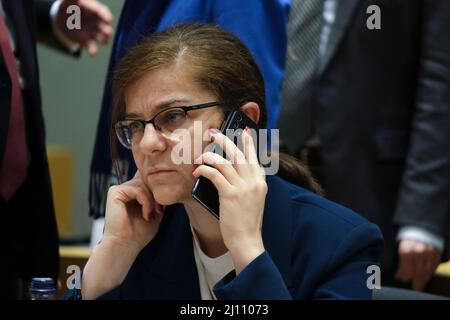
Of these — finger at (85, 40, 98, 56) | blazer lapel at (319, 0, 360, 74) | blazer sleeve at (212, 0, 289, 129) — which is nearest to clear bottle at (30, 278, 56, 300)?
blazer sleeve at (212, 0, 289, 129)

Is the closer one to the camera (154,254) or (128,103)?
(128,103)

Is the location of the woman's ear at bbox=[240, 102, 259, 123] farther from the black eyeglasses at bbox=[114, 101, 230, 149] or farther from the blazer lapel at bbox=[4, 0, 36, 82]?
the blazer lapel at bbox=[4, 0, 36, 82]

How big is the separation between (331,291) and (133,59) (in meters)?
0.55

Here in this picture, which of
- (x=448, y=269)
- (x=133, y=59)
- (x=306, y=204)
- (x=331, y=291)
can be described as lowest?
(x=448, y=269)

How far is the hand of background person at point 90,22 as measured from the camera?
7.90 ft

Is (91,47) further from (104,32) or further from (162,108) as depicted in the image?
(162,108)

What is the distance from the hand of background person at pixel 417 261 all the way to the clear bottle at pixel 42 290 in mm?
1096

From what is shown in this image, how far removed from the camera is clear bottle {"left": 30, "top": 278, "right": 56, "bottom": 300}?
1.72 m

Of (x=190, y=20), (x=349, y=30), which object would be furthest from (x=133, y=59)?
(x=349, y=30)

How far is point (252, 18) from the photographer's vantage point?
6.62ft

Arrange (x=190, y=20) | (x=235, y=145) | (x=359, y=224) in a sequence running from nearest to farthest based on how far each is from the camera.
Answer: (x=235, y=145) → (x=359, y=224) → (x=190, y=20)

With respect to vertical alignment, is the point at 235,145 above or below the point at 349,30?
below

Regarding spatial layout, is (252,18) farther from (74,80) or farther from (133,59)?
(74,80)

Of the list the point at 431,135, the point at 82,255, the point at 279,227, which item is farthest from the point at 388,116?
the point at 279,227
